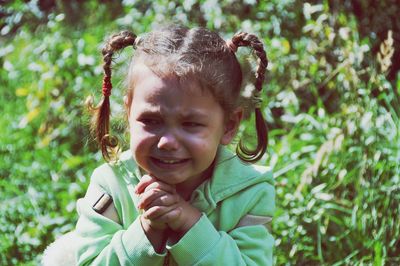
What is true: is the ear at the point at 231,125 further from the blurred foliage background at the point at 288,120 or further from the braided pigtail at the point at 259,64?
the blurred foliage background at the point at 288,120

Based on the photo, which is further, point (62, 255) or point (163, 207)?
point (62, 255)

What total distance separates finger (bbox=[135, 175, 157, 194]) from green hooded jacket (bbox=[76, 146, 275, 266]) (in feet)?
0.35

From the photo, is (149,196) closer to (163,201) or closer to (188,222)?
(163,201)

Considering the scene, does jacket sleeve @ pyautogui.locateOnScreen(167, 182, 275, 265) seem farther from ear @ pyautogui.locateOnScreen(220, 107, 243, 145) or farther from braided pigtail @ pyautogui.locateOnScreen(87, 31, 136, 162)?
braided pigtail @ pyautogui.locateOnScreen(87, 31, 136, 162)

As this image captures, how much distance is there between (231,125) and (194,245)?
477 millimetres

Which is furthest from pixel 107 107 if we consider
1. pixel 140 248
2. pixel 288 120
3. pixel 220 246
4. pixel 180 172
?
pixel 288 120

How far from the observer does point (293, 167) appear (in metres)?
4.03

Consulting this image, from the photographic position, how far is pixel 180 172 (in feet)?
8.36

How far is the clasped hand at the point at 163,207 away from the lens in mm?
2527

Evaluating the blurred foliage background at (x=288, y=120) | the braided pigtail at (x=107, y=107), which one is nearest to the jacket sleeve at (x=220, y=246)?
the braided pigtail at (x=107, y=107)

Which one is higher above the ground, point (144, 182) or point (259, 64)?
point (259, 64)

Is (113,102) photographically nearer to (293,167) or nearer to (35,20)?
(293,167)

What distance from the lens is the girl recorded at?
8.26ft

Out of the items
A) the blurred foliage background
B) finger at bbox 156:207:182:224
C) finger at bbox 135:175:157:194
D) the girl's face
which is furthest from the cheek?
the blurred foliage background
